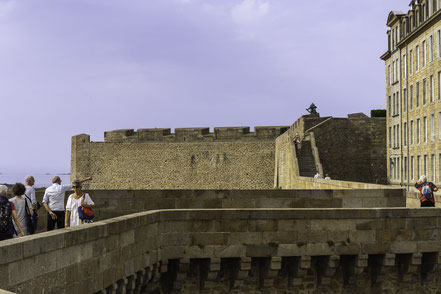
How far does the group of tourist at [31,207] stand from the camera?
9.62m

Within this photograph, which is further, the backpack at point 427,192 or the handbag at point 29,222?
the backpack at point 427,192

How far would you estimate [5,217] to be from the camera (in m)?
9.58

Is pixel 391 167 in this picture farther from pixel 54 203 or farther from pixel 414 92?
pixel 54 203

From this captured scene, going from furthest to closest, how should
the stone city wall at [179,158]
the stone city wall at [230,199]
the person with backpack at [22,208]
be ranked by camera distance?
the stone city wall at [179,158], the stone city wall at [230,199], the person with backpack at [22,208]

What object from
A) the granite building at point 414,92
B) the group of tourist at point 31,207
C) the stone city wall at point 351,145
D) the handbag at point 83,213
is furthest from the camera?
the stone city wall at point 351,145

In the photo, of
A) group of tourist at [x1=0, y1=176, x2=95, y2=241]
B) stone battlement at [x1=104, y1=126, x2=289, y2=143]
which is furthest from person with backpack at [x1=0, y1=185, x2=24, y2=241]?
stone battlement at [x1=104, y1=126, x2=289, y2=143]

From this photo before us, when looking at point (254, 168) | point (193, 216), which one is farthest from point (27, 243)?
point (254, 168)

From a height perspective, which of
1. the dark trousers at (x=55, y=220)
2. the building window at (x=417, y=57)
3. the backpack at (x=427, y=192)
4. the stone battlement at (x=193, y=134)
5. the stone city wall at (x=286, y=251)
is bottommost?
the stone city wall at (x=286, y=251)

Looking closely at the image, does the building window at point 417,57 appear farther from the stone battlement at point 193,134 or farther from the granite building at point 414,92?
the stone battlement at point 193,134

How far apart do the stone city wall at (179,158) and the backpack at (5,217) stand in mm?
41325

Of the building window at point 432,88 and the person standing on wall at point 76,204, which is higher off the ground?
the building window at point 432,88

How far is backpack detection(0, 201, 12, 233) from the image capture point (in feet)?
31.3

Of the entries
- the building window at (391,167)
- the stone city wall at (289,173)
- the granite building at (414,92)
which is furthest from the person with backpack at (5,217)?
the building window at (391,167)

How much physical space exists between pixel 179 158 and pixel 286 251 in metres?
40.5
